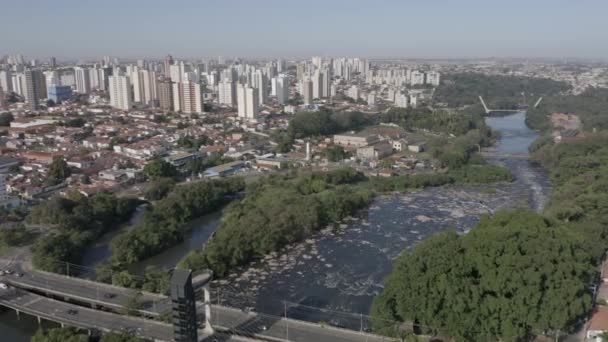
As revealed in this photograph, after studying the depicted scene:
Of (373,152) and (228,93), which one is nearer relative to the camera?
(373,152)

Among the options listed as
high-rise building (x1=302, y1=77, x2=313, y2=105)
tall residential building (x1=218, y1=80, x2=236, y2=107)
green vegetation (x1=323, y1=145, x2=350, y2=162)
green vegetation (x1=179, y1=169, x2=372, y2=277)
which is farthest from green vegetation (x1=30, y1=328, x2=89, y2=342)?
high-rise building (x1=302, y1=77, x2=313, y2=105)

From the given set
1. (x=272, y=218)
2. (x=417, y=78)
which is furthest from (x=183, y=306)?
(x=417, y=78)

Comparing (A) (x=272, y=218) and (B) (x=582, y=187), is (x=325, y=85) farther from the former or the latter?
(A) (x=272, y=218)

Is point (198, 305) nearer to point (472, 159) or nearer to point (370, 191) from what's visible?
point (370, 191)

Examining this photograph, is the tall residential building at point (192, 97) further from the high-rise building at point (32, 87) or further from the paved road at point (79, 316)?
the paved road at point (79, 316)

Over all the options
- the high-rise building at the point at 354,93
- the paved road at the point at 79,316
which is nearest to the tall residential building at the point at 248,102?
the high-rise building at the point at 354,93

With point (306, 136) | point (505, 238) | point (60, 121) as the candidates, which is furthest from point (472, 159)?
point (60, 121)

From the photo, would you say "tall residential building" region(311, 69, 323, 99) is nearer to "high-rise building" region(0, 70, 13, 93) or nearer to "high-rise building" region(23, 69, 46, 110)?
"high-rise building" region(23, 69, 46, 110)
